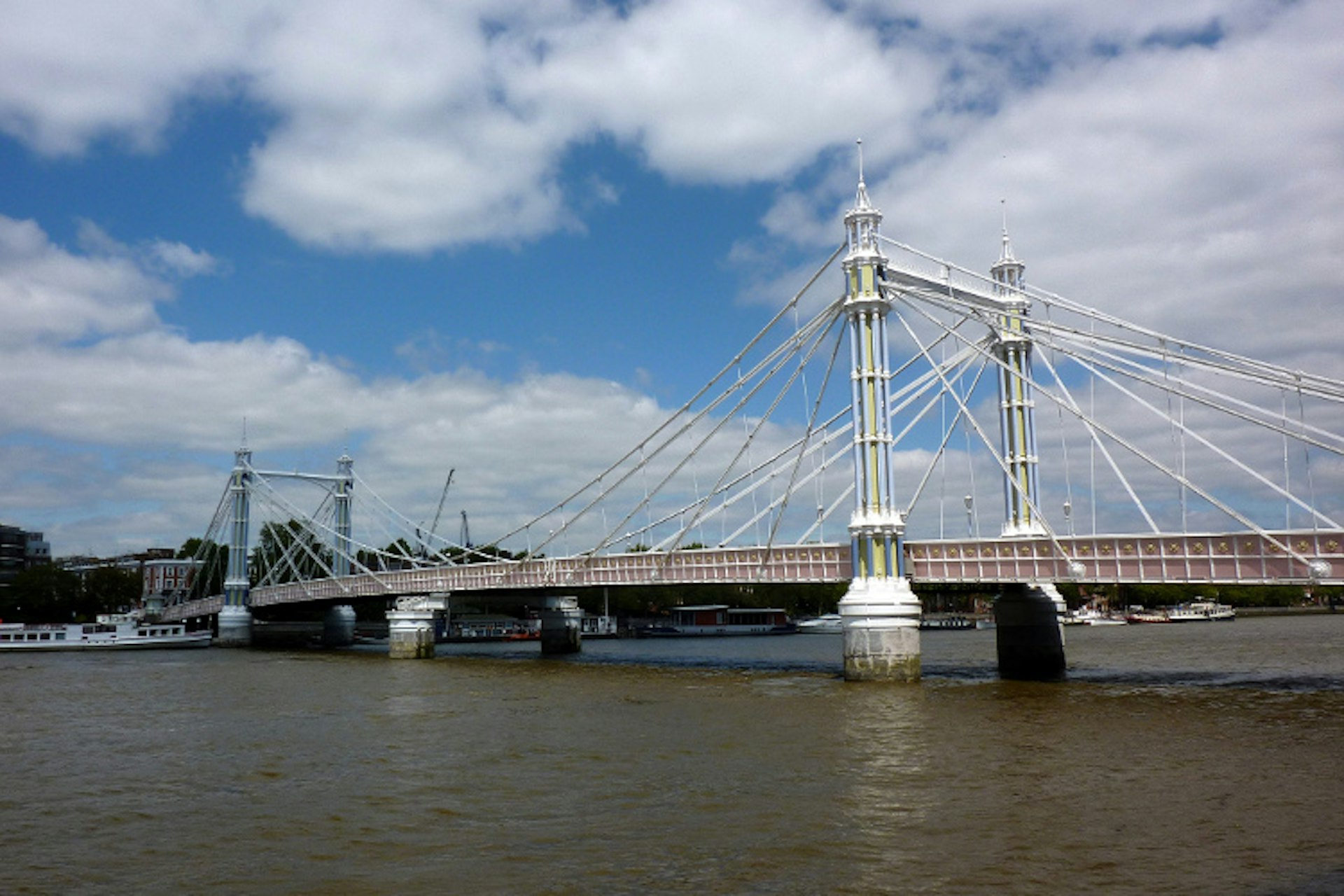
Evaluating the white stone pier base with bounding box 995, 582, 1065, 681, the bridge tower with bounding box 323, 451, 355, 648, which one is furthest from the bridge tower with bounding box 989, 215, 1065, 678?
the bridge tower with bounding box 323, 451, 355, 648

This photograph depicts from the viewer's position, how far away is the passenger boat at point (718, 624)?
13125 centimetres

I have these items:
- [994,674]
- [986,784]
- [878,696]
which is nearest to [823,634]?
[994,674]

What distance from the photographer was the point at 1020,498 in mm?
54906

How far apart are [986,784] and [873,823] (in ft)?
15.4

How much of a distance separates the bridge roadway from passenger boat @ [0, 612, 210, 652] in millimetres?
40956

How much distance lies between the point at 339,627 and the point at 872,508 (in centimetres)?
7389

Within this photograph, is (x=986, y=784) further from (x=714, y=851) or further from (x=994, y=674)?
(x=994, y=674)

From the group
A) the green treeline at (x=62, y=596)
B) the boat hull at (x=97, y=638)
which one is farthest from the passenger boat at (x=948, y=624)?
the green treeline at (x=62, y=596)

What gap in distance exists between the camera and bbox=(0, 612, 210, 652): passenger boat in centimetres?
9344

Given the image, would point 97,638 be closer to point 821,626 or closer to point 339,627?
point 339,627

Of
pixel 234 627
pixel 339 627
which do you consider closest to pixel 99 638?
pixel 234 627

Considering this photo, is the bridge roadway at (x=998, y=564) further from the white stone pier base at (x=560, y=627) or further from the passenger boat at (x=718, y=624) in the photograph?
the passenger boat at (x=718, y=624)

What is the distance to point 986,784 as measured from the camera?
2359cm

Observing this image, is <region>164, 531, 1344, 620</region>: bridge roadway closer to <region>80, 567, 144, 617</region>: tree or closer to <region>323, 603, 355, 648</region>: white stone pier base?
<region>323, 603, 355, 648</region>: white stone pier base
